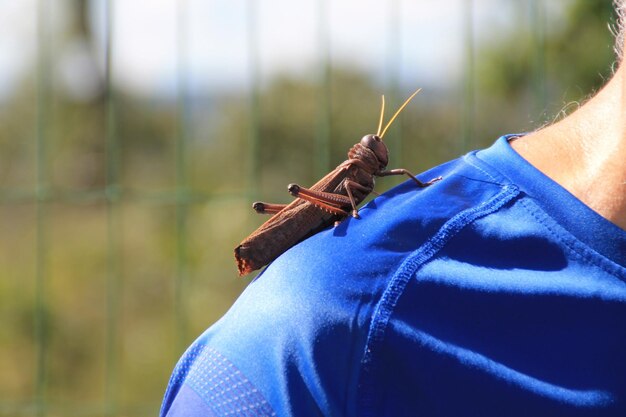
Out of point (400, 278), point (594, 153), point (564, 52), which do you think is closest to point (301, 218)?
point (400, 278)

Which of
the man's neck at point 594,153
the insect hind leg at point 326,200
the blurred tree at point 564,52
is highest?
the blurred tree at point 564,52

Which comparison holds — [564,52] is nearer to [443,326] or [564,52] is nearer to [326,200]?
[326,200]

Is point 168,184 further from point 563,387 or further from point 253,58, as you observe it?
point 563,387

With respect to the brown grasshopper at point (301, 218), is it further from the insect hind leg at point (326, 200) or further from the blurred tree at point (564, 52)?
the blurred tree at point (564, 52)

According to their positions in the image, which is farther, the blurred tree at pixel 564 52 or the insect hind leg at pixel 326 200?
the blurred tree at pixel 564 52

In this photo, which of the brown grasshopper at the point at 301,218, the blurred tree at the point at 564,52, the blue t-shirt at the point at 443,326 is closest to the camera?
the blue t-shirt at the point at 443,326

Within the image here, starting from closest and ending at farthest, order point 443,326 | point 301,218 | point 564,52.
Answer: point 443,326 < point 301,218 < point 564,52

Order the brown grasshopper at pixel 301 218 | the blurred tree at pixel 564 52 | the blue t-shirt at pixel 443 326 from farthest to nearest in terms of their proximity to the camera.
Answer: the blurred tree at pixel 564 52 → the brown grasshopper at pixel 301 218 → the blue t-shirt at pixel 443 326

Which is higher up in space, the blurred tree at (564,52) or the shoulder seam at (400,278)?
the blurred tree at (564,52)

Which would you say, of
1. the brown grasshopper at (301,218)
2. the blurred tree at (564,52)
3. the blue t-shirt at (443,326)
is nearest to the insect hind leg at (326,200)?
the brown grasshopper at (301,218)
